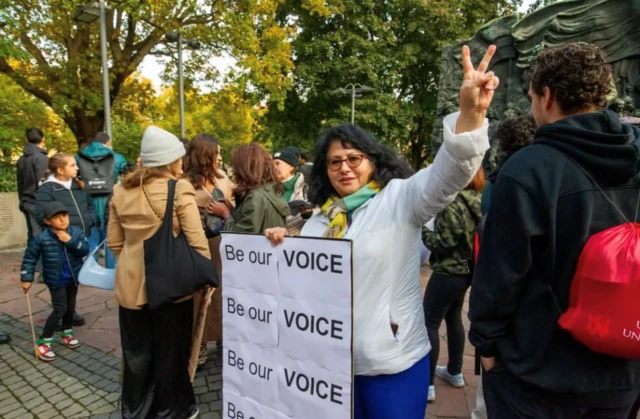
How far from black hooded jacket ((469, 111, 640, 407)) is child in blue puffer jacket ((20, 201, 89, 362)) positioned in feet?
12.7

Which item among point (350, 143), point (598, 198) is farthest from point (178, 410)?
point (598, 198)

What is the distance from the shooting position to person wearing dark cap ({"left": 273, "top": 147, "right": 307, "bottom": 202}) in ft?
15.4

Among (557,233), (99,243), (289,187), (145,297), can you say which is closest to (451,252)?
(557,233)

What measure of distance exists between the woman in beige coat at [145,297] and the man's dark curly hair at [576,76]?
6.72ft

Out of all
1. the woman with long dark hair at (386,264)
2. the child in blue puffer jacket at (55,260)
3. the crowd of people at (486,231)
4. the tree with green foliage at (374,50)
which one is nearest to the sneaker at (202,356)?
the crowd of people at (486,231)

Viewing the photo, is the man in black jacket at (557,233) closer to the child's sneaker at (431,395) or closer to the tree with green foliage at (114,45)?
the child's sneaker at (431,395)

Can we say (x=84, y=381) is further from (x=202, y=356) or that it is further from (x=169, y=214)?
(x=169, y=214)

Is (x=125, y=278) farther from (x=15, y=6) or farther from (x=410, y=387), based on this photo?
(x=15, y=6)

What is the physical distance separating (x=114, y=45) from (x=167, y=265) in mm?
14545

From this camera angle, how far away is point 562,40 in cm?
672

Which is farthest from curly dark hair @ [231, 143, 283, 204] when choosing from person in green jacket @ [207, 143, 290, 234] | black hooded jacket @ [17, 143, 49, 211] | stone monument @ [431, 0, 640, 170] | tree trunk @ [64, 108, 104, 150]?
tree trunk @ [64, 108, 104, 150]

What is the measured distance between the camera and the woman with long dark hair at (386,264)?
5.65ft

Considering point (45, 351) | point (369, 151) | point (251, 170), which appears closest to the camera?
point (369, 151)

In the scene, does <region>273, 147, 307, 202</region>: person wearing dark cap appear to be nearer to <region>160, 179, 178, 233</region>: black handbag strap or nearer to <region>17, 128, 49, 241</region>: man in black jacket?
<region>160, 179, 178, 233</region>: black handbag strap
